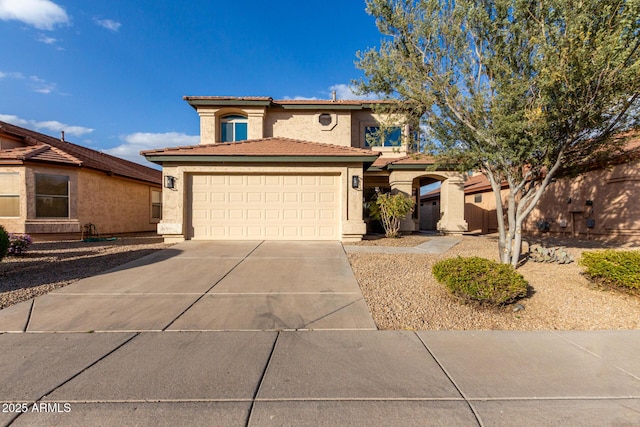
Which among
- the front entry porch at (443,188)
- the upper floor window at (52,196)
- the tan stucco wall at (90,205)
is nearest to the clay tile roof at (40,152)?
the tan stucco wall at (90,205)

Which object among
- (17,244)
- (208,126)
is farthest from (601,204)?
(17,244)

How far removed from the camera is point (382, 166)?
1434 centimetres

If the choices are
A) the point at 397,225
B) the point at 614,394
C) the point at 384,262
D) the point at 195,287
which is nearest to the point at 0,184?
the point at 195,287

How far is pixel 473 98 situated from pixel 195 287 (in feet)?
24.5

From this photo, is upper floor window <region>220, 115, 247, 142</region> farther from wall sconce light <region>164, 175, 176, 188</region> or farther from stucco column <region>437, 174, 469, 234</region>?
stucco column <region>437, 174, 469, 234</region>

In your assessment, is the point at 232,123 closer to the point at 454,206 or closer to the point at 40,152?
the point at 40,152

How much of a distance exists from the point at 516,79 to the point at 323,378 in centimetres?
675

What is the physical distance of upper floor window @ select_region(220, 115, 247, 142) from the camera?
16.5 m

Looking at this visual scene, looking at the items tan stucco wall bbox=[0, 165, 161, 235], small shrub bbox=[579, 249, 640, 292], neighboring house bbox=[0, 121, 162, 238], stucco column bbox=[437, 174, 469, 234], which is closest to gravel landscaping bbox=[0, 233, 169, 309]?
tan stucco wall bbox=[0, 165, 161, 235]

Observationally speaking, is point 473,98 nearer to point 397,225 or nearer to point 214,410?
point 397,225

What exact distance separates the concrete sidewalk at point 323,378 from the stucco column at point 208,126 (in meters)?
13.6

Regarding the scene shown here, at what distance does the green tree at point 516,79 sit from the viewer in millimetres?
5074

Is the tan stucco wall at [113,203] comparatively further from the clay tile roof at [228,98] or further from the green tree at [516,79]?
the green tree at [516,79]

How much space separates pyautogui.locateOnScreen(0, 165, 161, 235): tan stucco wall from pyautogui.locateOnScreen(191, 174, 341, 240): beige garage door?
6.18m
